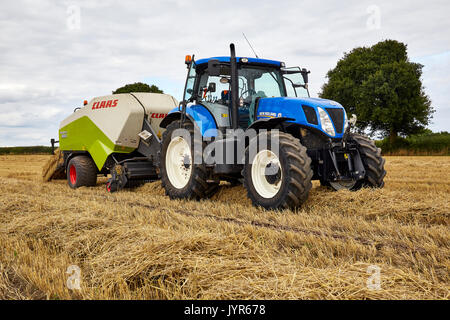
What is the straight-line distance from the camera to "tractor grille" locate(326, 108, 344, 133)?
6176mm

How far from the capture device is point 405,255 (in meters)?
3.50

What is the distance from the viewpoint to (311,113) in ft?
19.9

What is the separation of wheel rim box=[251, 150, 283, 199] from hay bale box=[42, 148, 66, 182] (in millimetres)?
6574

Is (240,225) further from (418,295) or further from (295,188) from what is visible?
(418,295)

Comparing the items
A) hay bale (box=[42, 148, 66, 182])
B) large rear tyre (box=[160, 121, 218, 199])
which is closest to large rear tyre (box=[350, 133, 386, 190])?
large rear tyre (box=[160, 121, 218, 199])

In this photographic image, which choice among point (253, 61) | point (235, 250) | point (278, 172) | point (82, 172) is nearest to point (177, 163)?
point (253, 61)

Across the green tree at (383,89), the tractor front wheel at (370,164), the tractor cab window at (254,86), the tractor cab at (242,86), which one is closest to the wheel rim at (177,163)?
the tractor cab at (242,86)

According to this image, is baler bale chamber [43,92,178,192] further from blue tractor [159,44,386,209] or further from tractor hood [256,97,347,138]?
tractor hood [256,97,347,138]

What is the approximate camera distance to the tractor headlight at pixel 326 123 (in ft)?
19.8

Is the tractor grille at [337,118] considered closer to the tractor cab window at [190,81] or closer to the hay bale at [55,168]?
the tractor cab window at [190,81]

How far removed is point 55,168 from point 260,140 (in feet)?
23.0

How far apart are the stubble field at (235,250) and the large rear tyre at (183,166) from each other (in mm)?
754

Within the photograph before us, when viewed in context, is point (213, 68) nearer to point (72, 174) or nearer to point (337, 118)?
point (337, 118)
